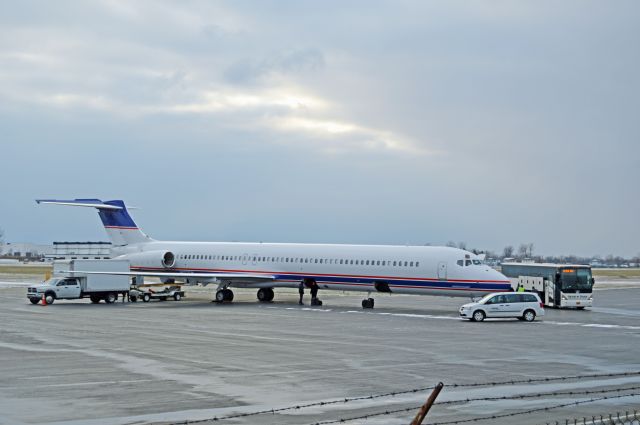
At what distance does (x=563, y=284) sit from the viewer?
47594 mm

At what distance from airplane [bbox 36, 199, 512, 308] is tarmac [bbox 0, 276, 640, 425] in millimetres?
3722

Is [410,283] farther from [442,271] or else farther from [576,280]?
[576,280]

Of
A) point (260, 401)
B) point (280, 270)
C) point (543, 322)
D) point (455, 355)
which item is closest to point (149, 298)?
point (280, 270)

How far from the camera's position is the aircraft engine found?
2271 inches

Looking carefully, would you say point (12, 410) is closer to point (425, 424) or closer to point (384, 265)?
point (425, 424)

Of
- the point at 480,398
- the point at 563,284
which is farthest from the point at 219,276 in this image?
the point at 480,398

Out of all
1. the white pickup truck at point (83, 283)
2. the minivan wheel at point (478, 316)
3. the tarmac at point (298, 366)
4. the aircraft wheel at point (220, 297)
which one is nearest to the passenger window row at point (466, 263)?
the tarmac at point (298, 366)

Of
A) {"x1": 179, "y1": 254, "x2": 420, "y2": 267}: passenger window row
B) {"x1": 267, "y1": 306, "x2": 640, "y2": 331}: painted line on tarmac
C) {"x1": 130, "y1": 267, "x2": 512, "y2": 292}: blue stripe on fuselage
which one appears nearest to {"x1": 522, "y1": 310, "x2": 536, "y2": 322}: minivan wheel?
{"x1": 267, "y1": 306, "x2": 640, "y2": 331}: painted line on tarmac

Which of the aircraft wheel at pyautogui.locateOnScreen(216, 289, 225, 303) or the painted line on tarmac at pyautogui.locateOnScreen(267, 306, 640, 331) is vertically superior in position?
the aircraft wheel at pyautogui.locateOnScreen(216, 289, 225, 303)

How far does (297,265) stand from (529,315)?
16219 mm

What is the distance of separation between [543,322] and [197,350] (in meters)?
17.9

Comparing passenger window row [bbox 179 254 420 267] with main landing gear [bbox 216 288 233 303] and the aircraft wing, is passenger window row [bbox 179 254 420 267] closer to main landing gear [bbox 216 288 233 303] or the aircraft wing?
the aircraft wing

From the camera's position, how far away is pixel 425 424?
46.1 feet

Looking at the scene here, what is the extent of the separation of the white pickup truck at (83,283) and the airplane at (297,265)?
1.41 metres
